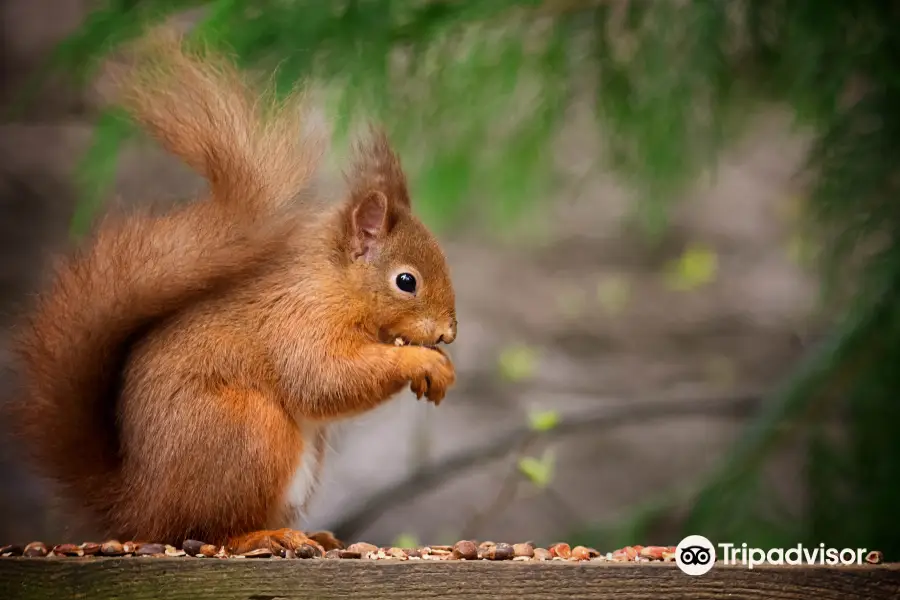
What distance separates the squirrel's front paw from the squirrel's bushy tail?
23 cm

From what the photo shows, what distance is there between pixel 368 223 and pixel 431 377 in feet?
0.68

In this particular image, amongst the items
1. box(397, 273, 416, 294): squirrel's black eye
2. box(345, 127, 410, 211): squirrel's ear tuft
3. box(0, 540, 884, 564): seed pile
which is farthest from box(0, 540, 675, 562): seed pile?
box(345, 127, 410, 211): squirrel's ear tuft

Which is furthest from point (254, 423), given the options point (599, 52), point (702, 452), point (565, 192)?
point (702, 452)

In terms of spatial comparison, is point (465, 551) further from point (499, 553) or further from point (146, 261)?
point (146, 261)

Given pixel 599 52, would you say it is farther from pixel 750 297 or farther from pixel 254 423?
pixel 750 297

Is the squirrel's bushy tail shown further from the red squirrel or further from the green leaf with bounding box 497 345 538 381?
the green leaf with bounding box 497 345 538 381

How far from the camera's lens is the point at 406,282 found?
3.93ft

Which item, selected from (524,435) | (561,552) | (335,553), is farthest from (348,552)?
(524,435)

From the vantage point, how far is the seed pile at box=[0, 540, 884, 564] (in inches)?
42.2

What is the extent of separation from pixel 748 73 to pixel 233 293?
121cm

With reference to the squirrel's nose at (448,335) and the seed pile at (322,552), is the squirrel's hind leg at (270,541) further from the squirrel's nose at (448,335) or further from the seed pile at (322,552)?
the squirrel's nose at (448,335)

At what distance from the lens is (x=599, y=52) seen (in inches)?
72.1

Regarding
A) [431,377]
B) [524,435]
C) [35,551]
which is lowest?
[35,551]

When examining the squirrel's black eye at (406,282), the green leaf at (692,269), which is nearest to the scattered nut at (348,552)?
the squirrel's black eye at (406,282)
